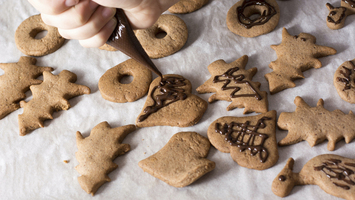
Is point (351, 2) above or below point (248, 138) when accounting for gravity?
above

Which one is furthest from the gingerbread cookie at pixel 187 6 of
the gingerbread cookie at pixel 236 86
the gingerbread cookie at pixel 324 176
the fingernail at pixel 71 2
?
the gingerbread cookie at pixel 324 176

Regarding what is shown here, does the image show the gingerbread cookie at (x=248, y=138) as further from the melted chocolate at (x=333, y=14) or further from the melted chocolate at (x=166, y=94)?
the melted chocolate at (x=333, y=14)

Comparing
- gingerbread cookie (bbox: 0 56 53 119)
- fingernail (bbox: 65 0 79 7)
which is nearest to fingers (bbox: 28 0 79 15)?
fingernail (bbox: 65 0 79 7)

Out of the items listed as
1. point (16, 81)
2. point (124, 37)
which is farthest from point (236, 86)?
point (16, 81)

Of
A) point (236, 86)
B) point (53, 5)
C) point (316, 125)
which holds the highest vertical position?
point (53, 5)

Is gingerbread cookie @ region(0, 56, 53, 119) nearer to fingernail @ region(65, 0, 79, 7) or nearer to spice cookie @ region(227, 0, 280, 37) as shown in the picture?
fingernail @ region(65, 0, 79, 7)

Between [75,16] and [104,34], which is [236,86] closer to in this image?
[104,34]

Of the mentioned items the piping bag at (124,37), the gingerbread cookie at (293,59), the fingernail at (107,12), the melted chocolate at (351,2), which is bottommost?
the gingerbread cookie at (293,59)
